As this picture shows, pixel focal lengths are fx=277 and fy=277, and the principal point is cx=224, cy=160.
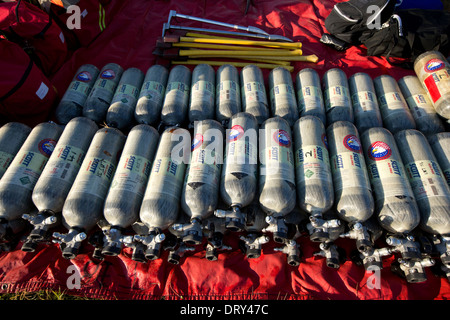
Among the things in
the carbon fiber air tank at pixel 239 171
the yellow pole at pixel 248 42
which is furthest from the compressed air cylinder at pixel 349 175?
the yellow pole at pixel 248 42

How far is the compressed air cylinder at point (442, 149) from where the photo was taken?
9.93 ft

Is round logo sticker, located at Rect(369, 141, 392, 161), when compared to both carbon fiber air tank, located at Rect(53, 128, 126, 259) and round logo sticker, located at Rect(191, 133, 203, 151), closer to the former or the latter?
round logo sticker, located at Rect(191, 133, 203, 151)

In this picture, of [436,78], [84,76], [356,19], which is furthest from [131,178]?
[356,19]

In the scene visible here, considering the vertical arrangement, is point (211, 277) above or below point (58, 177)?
below

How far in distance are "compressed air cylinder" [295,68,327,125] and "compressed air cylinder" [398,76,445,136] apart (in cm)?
118

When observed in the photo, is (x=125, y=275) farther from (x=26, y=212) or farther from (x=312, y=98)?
(x=312, y=98)

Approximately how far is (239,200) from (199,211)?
0.40 m

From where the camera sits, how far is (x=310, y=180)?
276 centimetres

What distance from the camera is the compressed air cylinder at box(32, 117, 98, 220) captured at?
8.86 feet

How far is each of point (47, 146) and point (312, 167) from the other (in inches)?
116

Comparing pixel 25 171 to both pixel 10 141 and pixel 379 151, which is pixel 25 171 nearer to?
pixel 10 141

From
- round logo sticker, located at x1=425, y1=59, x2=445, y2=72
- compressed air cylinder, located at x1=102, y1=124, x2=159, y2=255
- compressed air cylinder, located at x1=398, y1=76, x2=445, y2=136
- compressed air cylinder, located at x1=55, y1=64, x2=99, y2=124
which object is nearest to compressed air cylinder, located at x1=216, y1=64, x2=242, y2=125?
compressed air cylinder, located at x1=102, y1=124, x2=159, y2=255

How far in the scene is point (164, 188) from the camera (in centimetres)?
270

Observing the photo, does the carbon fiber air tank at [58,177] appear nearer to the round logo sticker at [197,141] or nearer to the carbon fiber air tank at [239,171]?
the round logo sticker at [197,141]
